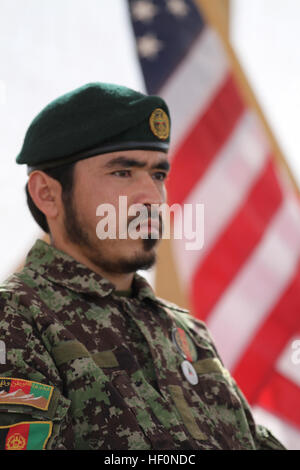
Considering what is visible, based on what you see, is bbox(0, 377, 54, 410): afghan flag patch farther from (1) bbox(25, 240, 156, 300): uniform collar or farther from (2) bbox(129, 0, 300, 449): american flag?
(2) bbox(129, 0, 300, 449): american flag

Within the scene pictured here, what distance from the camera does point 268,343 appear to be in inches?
108

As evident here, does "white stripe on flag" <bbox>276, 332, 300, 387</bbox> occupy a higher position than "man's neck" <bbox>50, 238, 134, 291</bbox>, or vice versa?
"man's neck" <bbox>50, 238, 134, 291</bbox>

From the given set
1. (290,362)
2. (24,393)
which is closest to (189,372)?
(24,393)

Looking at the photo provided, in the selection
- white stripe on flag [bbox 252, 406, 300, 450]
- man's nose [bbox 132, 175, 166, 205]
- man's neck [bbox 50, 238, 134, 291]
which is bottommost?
white stripe on flag [bbox 252, 406, 300, 450]

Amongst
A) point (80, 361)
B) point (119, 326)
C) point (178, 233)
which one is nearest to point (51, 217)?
point (119, 326)

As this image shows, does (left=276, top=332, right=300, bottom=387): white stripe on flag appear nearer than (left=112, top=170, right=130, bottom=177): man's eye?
No

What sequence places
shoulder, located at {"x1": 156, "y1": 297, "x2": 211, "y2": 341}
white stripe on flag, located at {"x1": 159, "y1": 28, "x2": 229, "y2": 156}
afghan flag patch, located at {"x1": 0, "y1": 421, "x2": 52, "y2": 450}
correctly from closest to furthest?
afghan flag patch, located at {"x1": 0, "y1": 421, "x2": 52, "y2": 450}
shoulder, located at {"x1": 156, "y1": 297, "x2": 211, "y2": 341}
white stripe on flag, located at {"x1": 159, "y1": 28, "x2": 229, "y2": 156}

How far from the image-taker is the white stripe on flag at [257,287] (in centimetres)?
268

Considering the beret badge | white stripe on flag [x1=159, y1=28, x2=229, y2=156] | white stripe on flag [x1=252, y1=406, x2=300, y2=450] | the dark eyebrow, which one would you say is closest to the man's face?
the dark eyebrow

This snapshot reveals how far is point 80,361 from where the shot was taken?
115 cm

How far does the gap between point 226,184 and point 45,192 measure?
5.50 ft

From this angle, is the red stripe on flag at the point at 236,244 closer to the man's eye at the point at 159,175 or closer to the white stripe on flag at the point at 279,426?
the white stripe on flag at the point at 279,426

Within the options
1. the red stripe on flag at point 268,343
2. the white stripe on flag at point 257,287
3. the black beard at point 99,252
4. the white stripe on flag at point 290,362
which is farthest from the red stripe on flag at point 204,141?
the black beard at point 99,252

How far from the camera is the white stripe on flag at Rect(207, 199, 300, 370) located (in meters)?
2.68
